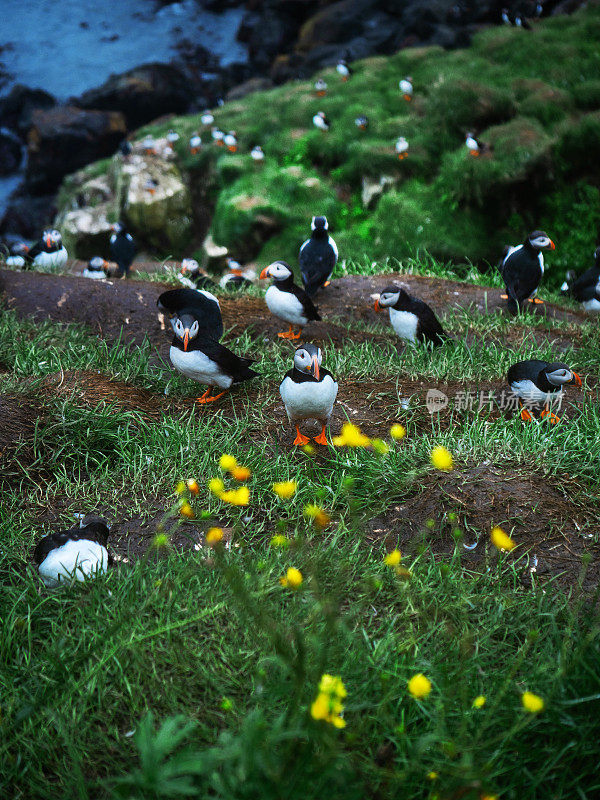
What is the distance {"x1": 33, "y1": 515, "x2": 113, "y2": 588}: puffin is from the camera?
8.55 feet

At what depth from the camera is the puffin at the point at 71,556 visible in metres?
2.61

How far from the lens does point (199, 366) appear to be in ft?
13.1

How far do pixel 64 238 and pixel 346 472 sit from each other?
1083cm

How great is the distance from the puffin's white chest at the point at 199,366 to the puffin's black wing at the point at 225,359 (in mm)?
25

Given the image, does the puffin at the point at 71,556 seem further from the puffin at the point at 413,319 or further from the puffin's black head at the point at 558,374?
the puffin at the point at 413,319

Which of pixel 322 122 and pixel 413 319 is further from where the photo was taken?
A: pixel 322 122

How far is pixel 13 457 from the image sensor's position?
3453 millimetres

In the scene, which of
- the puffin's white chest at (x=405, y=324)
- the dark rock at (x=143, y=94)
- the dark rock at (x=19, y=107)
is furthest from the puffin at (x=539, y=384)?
the dark rock at (x=19, y=107)

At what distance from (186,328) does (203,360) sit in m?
0.23

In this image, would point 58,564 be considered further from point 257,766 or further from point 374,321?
point 374,321

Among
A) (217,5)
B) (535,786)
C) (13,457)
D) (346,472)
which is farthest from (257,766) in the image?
(217,5)

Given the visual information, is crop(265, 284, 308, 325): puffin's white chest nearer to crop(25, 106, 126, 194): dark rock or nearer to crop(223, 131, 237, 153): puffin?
crop(223, 131, 237, 153): puffin

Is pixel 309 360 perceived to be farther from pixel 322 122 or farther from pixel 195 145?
pixel 195 145

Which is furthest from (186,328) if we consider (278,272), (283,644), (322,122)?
(322,122)
